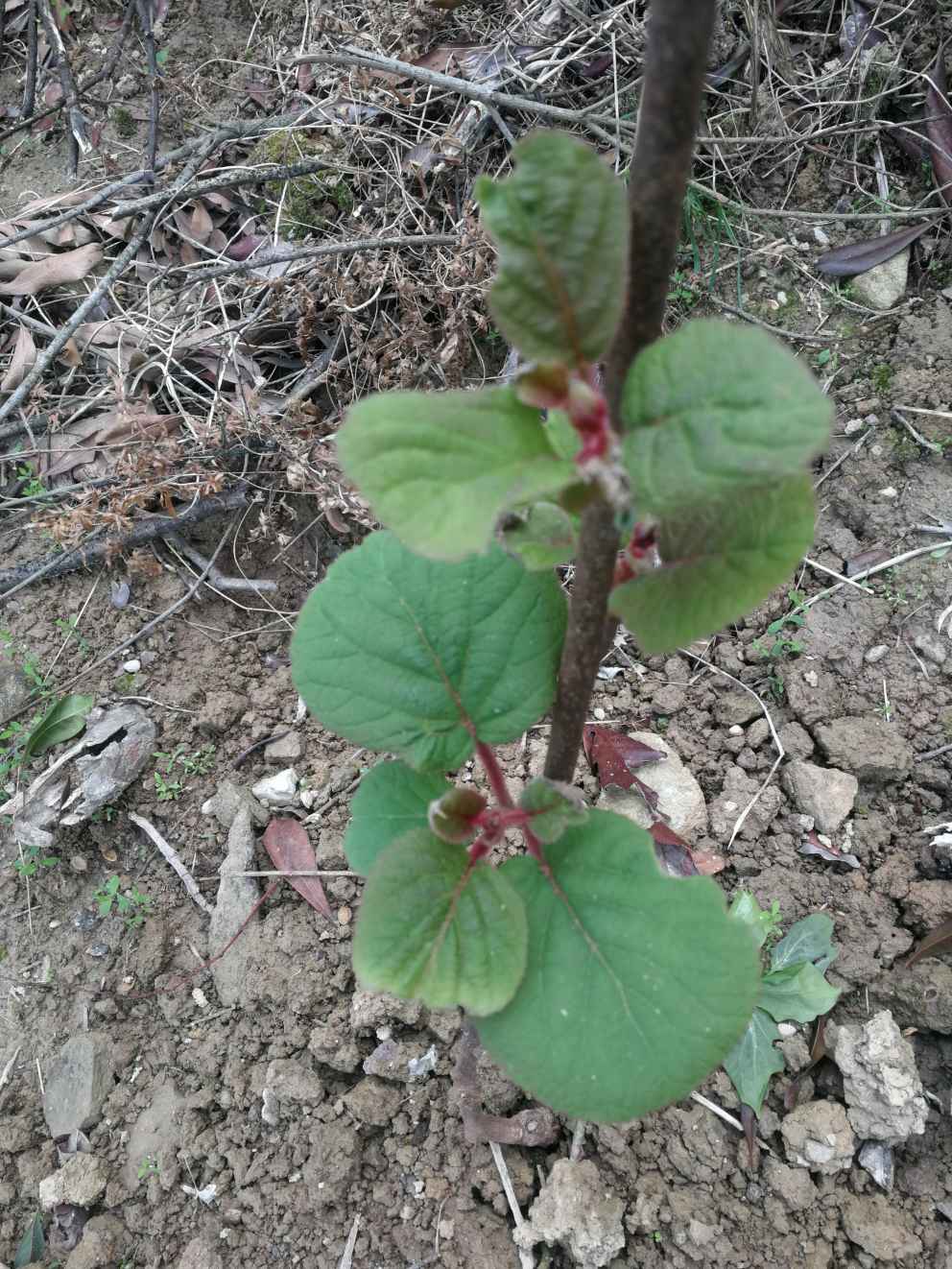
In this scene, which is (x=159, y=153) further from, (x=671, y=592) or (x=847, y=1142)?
(x=847, y=1142)

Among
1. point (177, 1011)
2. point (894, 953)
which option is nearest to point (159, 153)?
point (177, 1011)

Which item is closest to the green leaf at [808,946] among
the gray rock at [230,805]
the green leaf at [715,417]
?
the gray rock at [230,805]

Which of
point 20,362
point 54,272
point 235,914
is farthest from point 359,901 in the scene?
point 54,272

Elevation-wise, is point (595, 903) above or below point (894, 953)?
above

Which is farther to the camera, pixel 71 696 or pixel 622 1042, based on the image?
pixel 71 696

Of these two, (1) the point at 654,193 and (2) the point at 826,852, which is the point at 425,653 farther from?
(2) the point at 826,852

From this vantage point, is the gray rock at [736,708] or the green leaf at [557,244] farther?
the gray rock at [736,708]

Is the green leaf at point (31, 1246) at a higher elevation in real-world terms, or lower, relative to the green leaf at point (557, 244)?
lower

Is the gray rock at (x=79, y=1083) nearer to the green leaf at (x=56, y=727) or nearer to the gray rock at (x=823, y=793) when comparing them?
the green leaf at (x=56, y=727)
